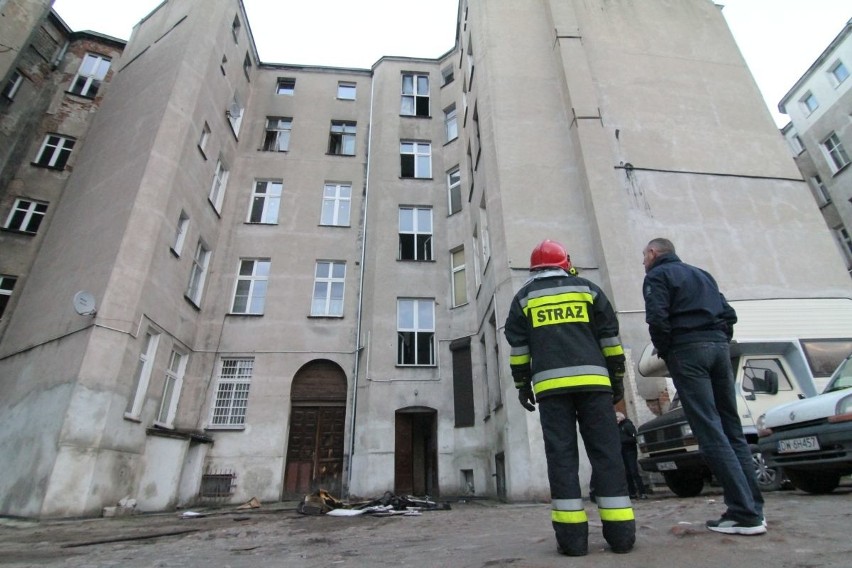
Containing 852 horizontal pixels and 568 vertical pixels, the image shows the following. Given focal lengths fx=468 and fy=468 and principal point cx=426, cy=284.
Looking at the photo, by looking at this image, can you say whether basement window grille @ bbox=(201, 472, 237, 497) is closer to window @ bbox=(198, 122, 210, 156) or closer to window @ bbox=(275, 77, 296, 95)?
window @ bbox=(198, 122, 210, 156)

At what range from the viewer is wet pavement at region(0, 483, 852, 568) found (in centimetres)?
266

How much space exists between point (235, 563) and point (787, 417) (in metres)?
6.58

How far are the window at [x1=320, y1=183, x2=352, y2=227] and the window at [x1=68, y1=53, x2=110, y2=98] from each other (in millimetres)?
9963

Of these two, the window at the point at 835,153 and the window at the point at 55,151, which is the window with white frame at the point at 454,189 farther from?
the window at the point at 835,153

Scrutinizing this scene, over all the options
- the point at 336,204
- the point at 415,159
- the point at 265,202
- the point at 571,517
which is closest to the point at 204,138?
the point at 265,202

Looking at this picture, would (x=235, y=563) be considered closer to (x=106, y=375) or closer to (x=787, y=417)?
(x=787, y=417)

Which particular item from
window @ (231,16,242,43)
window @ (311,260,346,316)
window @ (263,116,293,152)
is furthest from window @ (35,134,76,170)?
window @ (311,260,346,316)

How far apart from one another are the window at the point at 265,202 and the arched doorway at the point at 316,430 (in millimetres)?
5769

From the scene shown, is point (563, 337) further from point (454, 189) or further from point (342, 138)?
point (342, 138)

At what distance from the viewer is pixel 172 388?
1290cm

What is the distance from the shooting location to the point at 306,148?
60.4ft

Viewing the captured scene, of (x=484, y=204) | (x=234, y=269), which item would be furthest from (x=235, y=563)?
(x=234, y=269)

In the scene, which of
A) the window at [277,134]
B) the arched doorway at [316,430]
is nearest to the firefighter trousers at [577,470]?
the arched doorway at [316,430]

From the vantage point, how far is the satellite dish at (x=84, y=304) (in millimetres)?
9898
